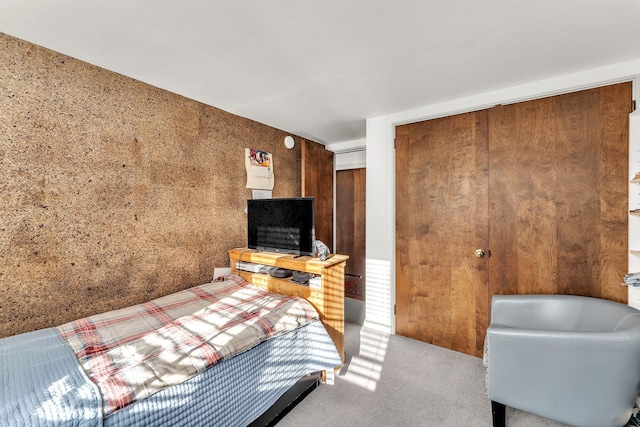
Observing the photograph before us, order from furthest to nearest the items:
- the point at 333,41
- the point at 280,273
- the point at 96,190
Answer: the point at 280,273 < the point at 96,190 < the point at 333,41

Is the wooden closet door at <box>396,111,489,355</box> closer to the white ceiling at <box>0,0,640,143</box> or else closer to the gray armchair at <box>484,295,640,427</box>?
the white ceiling at <box>0,0,640,143</box>

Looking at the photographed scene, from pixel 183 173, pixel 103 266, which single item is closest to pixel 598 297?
pixel 183 173

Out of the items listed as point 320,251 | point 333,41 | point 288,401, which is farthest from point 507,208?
point 288,401

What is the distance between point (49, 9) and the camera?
1378mm

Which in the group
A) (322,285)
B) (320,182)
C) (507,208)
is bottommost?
(322,285)

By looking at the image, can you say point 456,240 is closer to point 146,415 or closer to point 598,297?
point 598,297

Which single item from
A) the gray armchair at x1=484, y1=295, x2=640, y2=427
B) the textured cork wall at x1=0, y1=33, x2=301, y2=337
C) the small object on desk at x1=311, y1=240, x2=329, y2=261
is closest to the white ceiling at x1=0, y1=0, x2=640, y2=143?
the textured cork wall at x1=0, y1=33, x2=301, y2=337

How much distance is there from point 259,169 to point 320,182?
876mm

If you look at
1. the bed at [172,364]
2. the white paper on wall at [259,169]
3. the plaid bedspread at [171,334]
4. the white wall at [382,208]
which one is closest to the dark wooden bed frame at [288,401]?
the bed at [172,364]

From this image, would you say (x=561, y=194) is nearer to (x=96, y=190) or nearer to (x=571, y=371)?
(x=571, y=371)

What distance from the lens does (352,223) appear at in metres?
4.37

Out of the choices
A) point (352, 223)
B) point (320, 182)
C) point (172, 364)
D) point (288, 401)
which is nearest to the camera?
point (172, 364)

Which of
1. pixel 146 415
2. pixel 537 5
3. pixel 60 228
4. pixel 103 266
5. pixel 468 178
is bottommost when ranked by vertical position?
pixel 146 415

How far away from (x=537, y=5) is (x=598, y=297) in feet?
6.80
